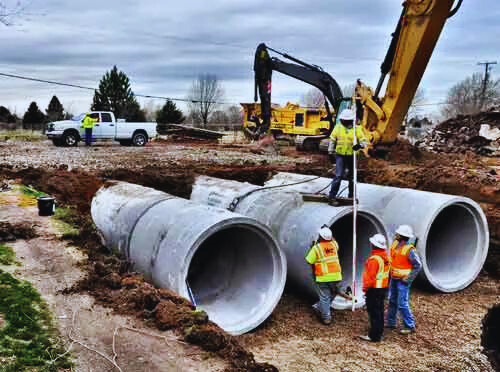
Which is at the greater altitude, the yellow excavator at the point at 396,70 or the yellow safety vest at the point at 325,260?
the yellow excavator at the point at 396,70

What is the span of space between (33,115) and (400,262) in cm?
6208

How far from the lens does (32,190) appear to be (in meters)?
14.4

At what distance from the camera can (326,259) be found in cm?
795

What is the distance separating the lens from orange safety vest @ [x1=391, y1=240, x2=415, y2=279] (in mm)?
7781

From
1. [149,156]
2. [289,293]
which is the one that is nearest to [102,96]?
[149,156]

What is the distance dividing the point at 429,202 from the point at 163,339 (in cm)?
577

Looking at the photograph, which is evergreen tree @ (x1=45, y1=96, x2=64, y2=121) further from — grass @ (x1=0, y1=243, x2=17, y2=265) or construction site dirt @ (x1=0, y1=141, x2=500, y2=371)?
grass @ (x1=0, y1=243, x2=17, y2=265)

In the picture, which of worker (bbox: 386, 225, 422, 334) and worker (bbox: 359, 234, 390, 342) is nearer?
worker (bbox: 359, 234, 390, 342)

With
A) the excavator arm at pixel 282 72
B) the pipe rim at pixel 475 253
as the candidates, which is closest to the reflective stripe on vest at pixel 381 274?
the pipe rim at pixel 475 253

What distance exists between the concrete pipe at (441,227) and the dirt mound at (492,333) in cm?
88

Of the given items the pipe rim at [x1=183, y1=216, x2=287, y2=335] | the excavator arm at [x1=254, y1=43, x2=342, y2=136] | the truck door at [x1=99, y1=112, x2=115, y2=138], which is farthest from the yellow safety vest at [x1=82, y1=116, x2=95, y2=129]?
the pipe rim at [x1=183, y1=216, x2=287, y2=335]

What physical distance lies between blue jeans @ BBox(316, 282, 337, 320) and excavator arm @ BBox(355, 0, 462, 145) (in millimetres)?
8779

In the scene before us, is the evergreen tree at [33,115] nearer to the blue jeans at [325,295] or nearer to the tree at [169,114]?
the tree at [169,114]

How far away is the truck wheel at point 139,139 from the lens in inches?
1187
